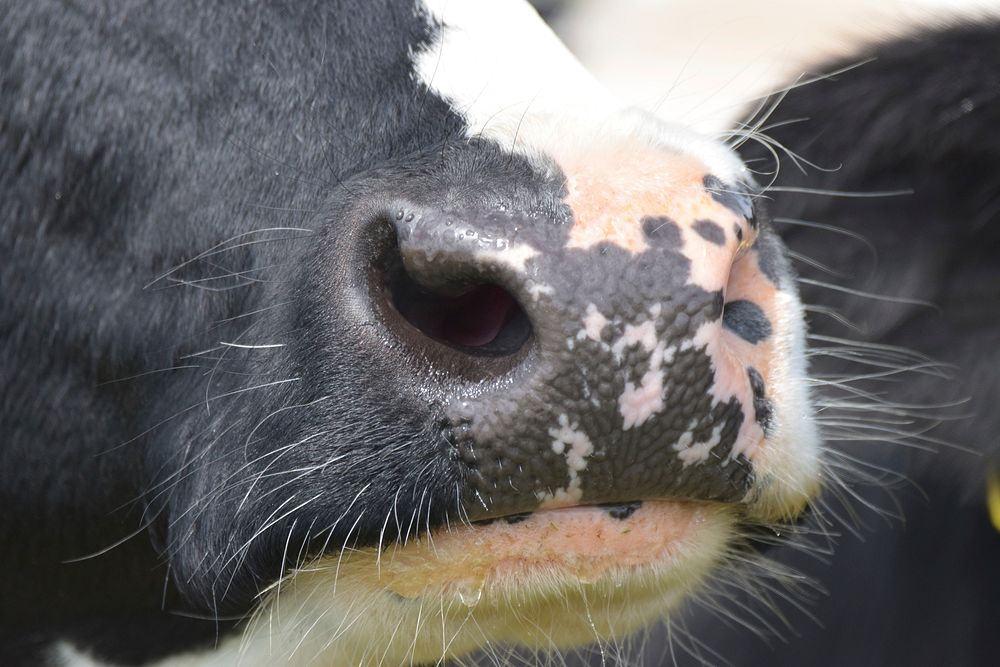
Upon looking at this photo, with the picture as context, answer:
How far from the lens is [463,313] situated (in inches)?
48.5

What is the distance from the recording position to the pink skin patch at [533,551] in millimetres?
1259

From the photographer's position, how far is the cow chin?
1267mm

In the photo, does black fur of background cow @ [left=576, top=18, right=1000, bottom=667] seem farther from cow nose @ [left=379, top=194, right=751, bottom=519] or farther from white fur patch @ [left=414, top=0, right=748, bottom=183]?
cow nose @ [left=379, top=194, right=751, bottom=519]

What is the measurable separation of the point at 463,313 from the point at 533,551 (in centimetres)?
24

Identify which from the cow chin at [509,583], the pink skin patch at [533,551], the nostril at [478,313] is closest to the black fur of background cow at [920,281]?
the cow chin at [509,583]

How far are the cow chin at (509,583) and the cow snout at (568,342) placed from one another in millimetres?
42

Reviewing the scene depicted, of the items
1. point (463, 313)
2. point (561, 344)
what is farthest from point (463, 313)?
point (561, 344)

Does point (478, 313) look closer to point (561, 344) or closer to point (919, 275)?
point (561, 344)

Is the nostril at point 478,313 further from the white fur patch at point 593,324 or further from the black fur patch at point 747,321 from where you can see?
the black fur patch at point 747,321

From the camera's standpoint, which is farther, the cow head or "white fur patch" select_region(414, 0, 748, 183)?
"white fur patch" select_region(414, 0, 748, 183)

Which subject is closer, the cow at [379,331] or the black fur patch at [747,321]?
the cow at [379,331]

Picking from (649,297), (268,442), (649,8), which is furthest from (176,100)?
(649,8)

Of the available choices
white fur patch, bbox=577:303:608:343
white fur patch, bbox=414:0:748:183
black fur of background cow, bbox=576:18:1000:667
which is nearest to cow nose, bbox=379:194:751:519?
white fur patch, bbox=577:303:608:343

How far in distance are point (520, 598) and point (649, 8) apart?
166 centimetres
